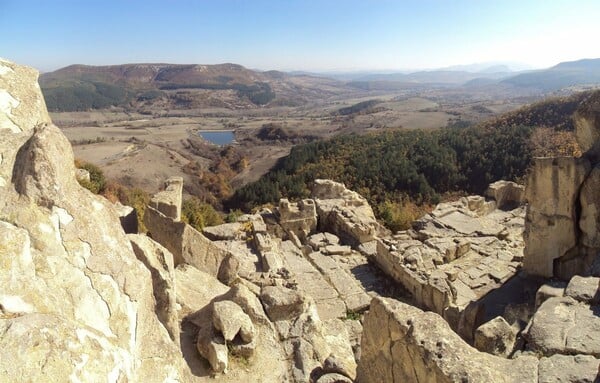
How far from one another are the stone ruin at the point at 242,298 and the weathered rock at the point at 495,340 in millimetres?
23

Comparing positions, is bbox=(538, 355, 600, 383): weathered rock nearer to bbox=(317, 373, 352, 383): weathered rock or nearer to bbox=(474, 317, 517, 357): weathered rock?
bbox=(474, 317, 517, 357): weathered rock

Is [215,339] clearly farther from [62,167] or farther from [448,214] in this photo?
[448,214]

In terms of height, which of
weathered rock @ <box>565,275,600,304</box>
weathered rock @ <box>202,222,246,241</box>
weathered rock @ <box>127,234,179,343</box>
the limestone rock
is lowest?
weathered rock @ <box>202,222,246,241</box>

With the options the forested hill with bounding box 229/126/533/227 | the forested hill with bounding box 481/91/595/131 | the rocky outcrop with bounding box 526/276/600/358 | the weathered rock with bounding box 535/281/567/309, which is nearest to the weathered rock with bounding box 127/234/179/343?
the rocky outcrop with bounding box 526/276/600/358

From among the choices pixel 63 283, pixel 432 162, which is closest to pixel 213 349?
pixel 63 283

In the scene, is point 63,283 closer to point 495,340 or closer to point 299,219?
point 495,340

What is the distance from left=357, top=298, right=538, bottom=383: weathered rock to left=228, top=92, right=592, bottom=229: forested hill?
2802 cm

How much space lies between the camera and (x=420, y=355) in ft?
19.9

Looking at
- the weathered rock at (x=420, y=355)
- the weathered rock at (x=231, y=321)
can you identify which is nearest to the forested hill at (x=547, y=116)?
the weathered rock at (x=420, y=355)

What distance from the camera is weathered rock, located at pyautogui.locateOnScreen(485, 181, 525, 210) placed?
22922 millimetres

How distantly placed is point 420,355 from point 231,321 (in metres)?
2.86

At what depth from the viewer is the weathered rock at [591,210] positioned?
1120cm

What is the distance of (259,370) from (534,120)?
174 feet

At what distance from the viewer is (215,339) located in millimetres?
6793
